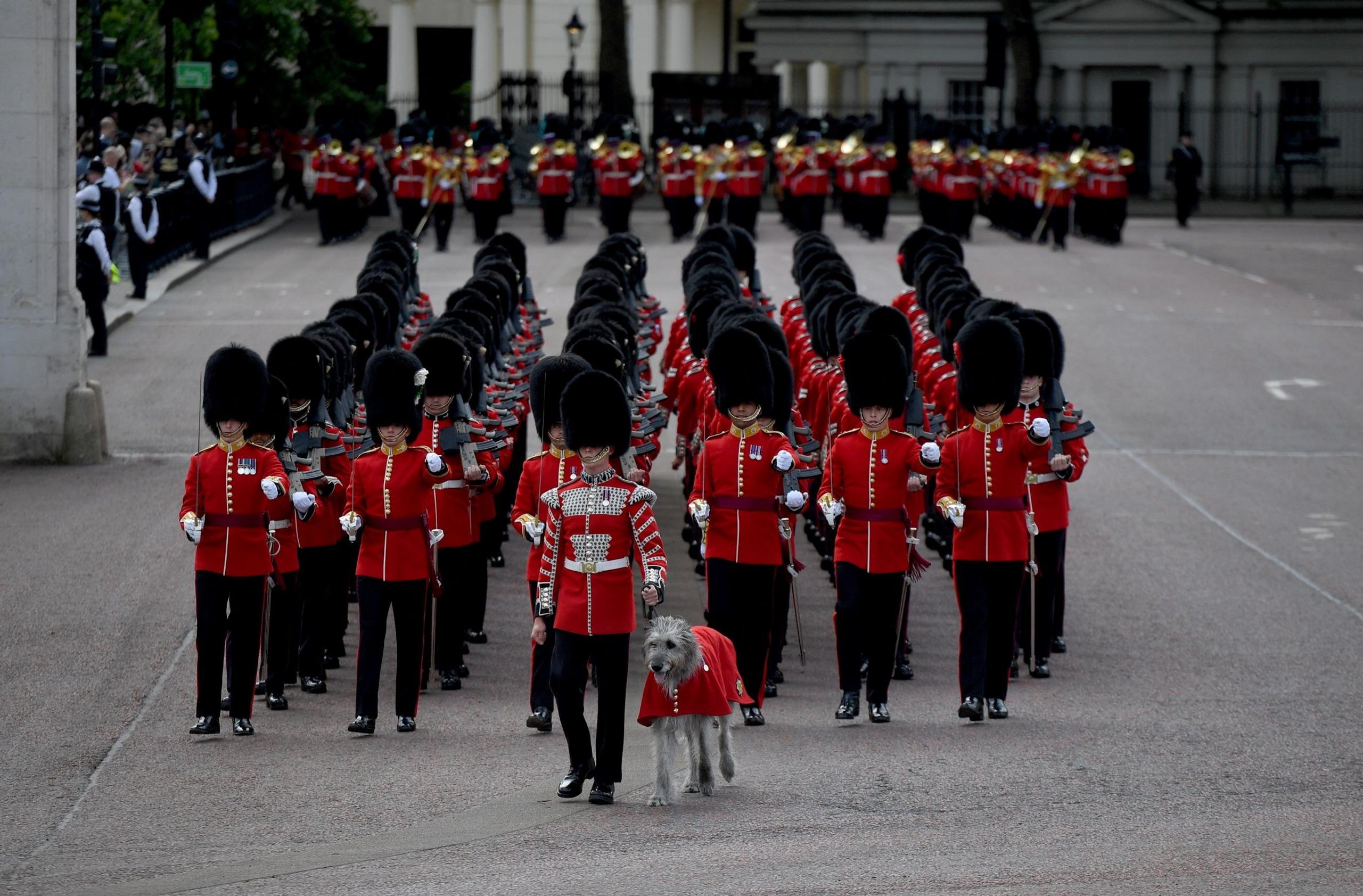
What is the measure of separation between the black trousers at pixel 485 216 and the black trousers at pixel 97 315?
8512 mm

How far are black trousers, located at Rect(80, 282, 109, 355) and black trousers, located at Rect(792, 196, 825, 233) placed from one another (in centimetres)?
1107

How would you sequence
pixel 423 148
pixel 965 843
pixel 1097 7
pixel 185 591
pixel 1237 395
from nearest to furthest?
pixel 965 843, pixel 185 591, pixel 1237 395, pixel 423 148, pixel 1097 7

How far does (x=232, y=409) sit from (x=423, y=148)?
17446mm

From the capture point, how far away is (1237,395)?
1644cm

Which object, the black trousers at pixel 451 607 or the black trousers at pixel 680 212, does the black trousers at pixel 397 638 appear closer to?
the black trousers at pixel 451 607

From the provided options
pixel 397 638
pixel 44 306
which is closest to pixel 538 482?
pixel 397 638

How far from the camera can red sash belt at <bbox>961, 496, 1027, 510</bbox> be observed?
8.20m

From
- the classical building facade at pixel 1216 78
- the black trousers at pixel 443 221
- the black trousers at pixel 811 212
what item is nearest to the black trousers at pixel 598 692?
the black trousers at pixel 443 221

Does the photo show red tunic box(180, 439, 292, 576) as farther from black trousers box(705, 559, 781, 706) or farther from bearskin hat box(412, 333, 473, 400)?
black trousers box(705, 559, 781, 706)

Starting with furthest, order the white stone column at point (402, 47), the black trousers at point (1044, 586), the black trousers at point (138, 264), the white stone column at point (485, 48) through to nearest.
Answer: the white stone column at point (402, 47) → the white stone column at point (485, 48) → the black trousers at point (138, 264) → the black trousers at point (1044, 586)

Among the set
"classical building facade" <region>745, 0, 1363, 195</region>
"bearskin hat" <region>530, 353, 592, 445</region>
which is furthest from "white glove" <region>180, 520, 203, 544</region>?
"classical building facade" <region>745, 0, 1363, 195</region>

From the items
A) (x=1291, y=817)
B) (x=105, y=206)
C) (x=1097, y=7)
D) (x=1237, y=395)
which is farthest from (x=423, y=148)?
(x=1291, y=817)

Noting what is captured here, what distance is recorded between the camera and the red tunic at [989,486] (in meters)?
8.20

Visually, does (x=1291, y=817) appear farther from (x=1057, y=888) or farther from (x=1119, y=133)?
(x=1119, y=133)
